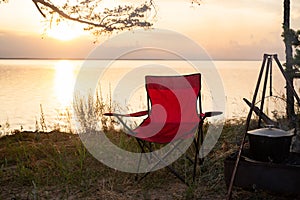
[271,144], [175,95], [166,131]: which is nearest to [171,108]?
[175,95]

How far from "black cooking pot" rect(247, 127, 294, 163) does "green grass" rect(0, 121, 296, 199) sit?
0.32 metres

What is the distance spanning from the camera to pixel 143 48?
3348 mm

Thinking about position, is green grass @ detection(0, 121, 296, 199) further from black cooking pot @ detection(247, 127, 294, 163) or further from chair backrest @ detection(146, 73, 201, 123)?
chair backrest @ detection(146, 73, 201, 123)

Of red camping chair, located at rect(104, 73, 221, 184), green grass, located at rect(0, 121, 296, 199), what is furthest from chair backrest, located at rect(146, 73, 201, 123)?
green grass, located at rect(0, 121, 296, 199)

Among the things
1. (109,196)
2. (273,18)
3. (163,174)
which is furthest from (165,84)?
(273,18)

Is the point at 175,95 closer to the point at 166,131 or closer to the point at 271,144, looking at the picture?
the point at 166,131

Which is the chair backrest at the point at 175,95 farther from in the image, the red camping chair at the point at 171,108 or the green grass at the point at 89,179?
the green grass at the point at 89,179

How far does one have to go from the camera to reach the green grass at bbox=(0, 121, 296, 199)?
8.75 feet

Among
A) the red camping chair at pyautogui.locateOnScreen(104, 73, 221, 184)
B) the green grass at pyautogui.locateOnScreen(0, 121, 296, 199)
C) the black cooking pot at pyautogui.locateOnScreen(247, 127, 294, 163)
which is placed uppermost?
the red camping chair at pyautogui.locateOnScreen(104, 73, 221, 184)

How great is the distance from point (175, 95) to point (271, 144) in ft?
3.43

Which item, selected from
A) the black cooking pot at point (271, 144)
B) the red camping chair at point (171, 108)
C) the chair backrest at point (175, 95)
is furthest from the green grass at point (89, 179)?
the chair backrest at point (175, 95)

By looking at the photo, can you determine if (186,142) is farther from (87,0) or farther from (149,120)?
(87,0)

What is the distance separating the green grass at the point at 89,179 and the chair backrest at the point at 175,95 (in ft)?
1.40

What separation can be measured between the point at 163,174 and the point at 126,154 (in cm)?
52
